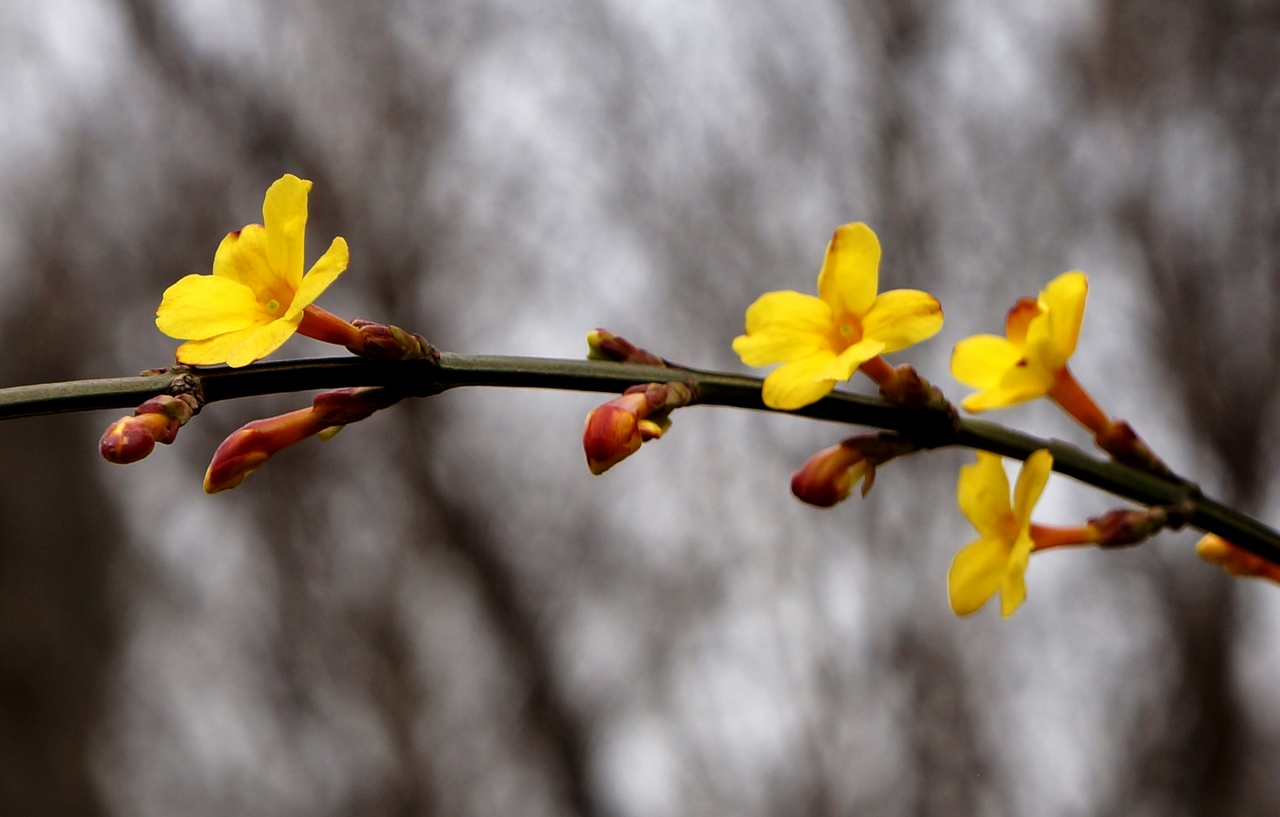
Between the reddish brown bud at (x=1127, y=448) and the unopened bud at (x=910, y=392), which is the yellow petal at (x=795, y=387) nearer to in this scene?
the unopened bud at (x=910, y=392)

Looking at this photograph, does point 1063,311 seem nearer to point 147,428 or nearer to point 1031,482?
point 1031,482

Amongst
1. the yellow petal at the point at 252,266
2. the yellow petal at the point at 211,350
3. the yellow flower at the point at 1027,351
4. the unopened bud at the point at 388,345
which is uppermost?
the yellow petal at the point at 252,266

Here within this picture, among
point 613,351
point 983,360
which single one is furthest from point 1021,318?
point 613,351

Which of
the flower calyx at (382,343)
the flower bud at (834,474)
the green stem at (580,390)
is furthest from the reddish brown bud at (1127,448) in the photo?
the flower calyx at (382,343)

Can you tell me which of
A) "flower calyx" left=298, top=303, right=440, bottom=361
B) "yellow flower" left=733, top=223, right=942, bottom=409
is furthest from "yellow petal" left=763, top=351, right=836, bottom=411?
"flower calyx" left=298, top=303, right=440, bottom=361

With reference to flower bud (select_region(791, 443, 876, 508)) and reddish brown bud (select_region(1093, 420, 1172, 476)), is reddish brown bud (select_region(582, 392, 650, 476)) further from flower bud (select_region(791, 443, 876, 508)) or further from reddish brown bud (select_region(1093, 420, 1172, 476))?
reddish brown bud (select_region(1093, 420, 1172, 476))

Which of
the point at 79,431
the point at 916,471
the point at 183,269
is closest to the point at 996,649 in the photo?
the point at 916,471
